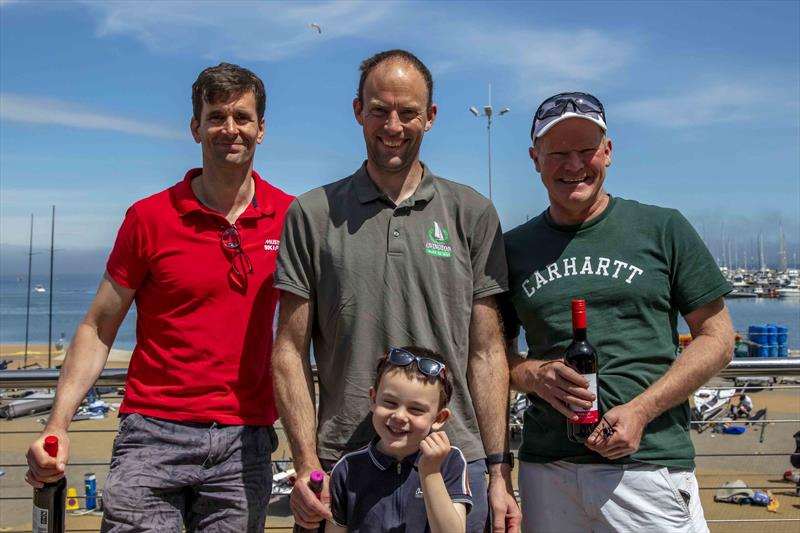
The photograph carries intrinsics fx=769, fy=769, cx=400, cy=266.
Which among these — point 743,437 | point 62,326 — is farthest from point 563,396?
point 62,326

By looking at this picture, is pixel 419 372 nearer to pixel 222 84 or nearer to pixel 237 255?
pixel 237 255

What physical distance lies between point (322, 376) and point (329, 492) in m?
0.45

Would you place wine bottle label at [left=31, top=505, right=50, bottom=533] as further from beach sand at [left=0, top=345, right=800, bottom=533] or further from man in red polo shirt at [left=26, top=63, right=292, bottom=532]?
beach sand at [left=0, top=345, right=800, bottom=533]

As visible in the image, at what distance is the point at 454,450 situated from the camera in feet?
9.04

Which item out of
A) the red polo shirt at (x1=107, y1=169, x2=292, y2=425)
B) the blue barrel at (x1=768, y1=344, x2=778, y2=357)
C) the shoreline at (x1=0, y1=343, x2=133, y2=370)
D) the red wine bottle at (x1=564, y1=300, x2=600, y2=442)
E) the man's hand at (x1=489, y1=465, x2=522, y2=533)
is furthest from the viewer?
the shoreline at (x1=0, y1=343, x2=133, y2=370)

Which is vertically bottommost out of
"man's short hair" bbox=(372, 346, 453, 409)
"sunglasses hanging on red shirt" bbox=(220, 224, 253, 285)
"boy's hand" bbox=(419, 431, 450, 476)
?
"boy's hand" bbox=(419, 431, 450, 476)

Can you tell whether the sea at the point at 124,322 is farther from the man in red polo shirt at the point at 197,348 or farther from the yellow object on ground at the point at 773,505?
the man in red polo shirt at the point at 197,348

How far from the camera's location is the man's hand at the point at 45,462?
294 centimetres

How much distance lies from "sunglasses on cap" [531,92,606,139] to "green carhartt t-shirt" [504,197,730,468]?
394 mm

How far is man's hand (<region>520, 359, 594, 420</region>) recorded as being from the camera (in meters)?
2.74

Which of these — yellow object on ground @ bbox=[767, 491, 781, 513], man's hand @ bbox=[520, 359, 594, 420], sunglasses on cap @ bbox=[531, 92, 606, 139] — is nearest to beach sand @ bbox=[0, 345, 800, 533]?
yellow object on ground @ bbox=[767, 491, 781, 513]

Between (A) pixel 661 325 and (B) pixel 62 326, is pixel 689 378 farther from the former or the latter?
(B) pixel 62 326

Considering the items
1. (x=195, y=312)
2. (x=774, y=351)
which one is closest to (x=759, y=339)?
(x=774, y=351)

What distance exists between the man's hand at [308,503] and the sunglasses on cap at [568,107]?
1599 mm
